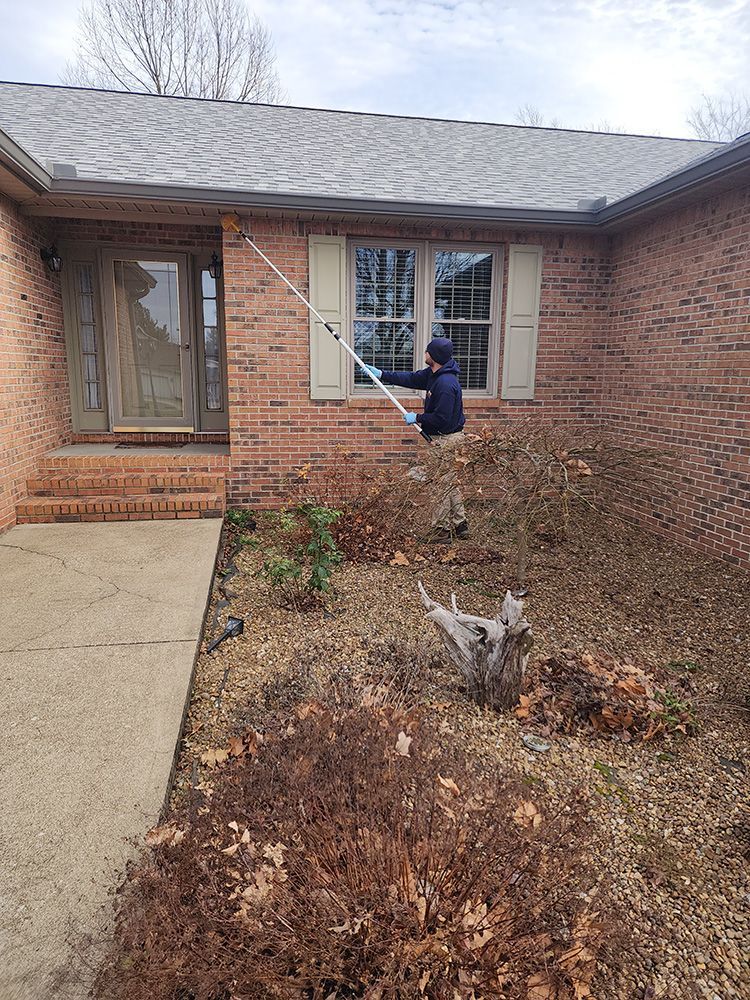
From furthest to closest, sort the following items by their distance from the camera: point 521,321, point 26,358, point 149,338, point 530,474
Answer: point 149,338, point 521,321, point 26,358, point 530,474

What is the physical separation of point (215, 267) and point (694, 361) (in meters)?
5.31

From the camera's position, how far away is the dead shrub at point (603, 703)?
3006 mm

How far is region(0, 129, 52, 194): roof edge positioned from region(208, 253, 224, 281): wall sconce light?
2.00 meters

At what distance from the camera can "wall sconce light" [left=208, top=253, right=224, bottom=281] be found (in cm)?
724

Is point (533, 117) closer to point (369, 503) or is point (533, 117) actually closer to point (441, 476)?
point (369, 503)

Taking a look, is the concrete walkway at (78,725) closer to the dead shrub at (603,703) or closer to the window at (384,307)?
the dead shrub at (603,703)

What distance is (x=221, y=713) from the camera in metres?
3.05

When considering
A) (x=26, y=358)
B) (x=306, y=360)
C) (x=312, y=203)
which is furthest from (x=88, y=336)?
(x=312, y=203)

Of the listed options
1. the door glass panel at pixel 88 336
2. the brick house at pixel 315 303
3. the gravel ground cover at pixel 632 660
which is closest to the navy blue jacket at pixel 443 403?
the gravel ground cover at pixel 632 660

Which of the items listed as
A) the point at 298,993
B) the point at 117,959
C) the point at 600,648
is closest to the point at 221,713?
the point at 117,959

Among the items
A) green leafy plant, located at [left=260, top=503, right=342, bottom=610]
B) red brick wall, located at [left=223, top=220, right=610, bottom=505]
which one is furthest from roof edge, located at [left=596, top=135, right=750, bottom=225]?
green leafy plant, located at [left=260, top=503, right=342, bottom=610]

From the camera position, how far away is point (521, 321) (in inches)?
278

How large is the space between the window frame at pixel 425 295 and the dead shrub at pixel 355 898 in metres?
5.46

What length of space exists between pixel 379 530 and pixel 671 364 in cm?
331
